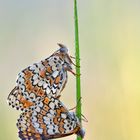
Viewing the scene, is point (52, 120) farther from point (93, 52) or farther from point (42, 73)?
point (93, 52)

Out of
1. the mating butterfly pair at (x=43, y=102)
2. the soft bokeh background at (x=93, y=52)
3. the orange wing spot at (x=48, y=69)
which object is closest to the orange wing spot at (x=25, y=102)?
the mating butterfly pair at (x=43, y=102)

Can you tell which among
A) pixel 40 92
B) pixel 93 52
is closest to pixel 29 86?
pixel 40 92

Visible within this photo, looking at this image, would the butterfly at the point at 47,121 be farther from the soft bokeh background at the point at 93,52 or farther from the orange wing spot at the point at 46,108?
the soft bokeh background at the point at 93,52

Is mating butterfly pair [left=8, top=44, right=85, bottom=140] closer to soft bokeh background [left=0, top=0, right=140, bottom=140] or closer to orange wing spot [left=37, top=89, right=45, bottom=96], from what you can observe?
orange wing spot [left=37, top=89, right=45, bottom=96]

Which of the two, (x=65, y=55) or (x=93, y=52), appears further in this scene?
(x=93, y=52)

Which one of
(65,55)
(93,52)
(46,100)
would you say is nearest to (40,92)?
(46,100)

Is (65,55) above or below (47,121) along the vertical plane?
above
